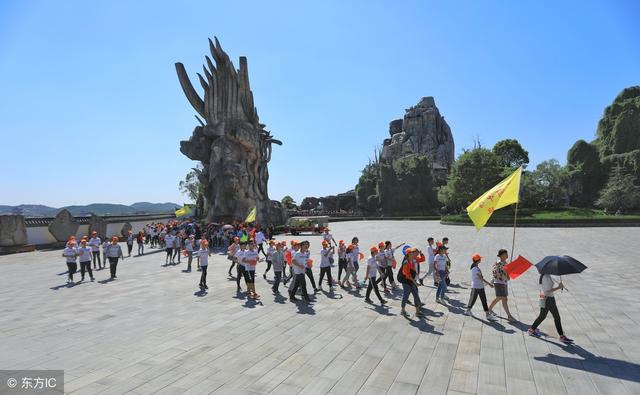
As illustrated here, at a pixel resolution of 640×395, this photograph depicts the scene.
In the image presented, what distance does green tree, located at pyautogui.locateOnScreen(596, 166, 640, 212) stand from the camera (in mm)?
45422

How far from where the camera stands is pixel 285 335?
7363mm

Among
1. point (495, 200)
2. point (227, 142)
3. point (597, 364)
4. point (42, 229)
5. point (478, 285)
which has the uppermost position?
point (227, 142)

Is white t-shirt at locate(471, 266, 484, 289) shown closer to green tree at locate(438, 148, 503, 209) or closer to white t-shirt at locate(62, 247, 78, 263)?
white t-shirt at locate(62, 247, 78, 263)

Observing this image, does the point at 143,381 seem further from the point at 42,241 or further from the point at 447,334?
the point at 42,241

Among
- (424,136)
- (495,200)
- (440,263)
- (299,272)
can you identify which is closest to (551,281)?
(495,200)

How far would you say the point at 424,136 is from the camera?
106 meters

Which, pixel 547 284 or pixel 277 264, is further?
pixel 277 264

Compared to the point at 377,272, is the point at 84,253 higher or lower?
higher

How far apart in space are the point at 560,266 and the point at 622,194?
52.9 metres

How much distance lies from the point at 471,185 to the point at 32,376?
44.7 meters

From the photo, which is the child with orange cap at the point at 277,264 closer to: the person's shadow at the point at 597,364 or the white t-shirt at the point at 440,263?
the white t-shirt at the point at 440,263

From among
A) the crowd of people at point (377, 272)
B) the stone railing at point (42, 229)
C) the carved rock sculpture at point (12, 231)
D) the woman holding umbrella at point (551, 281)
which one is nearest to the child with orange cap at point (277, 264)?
the crowd of people at point (377, 272)

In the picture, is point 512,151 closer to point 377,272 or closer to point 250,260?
point 377,272

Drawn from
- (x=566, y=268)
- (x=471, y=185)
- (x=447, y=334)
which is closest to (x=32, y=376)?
(x=447, y=334)
